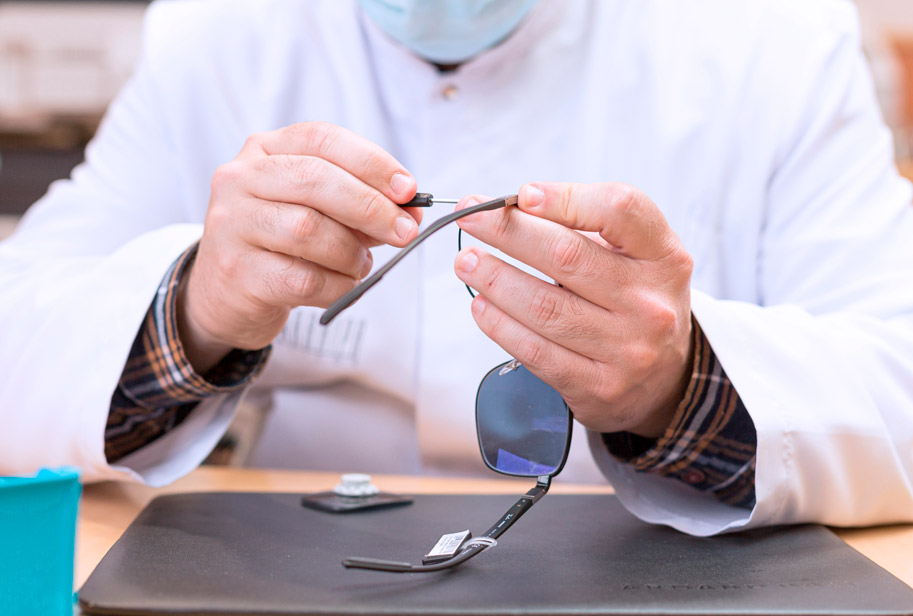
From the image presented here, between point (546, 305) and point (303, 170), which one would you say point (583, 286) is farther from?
point (303, 170)

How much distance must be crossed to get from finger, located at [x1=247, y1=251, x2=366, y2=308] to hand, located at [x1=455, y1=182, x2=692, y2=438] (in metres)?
0.10

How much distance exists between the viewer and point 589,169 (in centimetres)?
88

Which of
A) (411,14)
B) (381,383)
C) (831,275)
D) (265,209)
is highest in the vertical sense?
(411,14)

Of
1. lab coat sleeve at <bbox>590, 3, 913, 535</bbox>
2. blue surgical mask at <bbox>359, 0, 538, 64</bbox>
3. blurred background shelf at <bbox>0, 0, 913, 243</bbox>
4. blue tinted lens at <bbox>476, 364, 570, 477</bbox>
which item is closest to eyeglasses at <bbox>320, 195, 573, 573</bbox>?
blue tinted lens at <bbox>476, 364, 570, 477</bbox>

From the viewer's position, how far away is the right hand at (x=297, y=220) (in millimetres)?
526

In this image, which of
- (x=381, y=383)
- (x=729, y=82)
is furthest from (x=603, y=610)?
(x=729, y=82)

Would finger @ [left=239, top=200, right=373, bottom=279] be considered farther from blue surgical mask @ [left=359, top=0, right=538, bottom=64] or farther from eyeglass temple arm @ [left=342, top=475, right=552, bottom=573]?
blue surgical mask @ [left=359, top=0, right=538, bottom=64]

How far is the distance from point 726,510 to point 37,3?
2504mm

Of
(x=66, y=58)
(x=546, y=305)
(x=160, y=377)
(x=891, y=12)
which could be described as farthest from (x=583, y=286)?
(x=891, y=12)

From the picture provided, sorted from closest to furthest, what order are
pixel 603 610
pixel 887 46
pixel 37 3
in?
pixel 603 610, pixel 37 3, pixel 887 46

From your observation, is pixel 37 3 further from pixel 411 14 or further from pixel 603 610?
pixel 603 610

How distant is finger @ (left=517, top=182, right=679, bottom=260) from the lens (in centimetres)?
48

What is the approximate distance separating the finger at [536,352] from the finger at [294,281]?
0.33 ft

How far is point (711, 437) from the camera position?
0.60 metres
